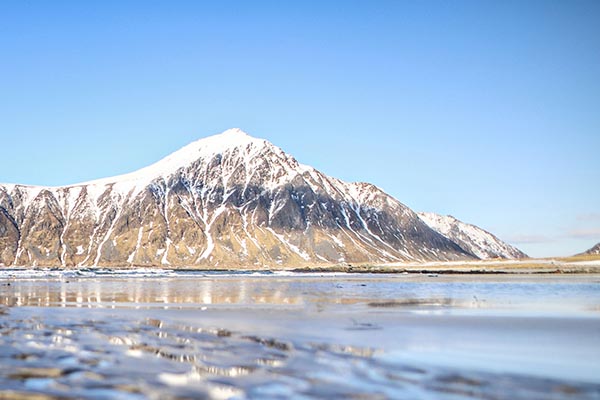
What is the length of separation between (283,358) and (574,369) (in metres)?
8.17

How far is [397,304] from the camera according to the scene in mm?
41406

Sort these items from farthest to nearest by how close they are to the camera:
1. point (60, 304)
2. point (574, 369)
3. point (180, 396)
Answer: point (60, 304), point (574, 369), point (180, 396)

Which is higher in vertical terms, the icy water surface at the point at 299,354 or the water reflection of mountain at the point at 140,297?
the icy water surface at the point at 299,354

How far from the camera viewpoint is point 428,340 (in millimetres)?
22828

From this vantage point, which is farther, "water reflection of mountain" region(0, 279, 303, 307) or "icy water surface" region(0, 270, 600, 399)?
"water reflection of mountain" region(0, 279, 303, 307)

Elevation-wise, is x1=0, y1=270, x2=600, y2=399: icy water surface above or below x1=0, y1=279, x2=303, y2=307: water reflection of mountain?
above

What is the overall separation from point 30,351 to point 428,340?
1357 cm

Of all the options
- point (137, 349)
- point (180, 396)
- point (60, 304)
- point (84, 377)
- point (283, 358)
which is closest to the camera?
point (180, 396)

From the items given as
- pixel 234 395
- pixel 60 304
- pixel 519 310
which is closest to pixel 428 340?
pixel 234 395

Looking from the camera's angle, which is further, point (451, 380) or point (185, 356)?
point (185, 356)

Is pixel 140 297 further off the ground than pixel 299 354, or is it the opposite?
pixel 299 354

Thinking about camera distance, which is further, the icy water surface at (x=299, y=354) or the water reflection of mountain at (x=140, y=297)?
the water reflection of mountain at (x=140, y=297)

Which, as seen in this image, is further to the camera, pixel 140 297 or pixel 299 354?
pixel 140 297

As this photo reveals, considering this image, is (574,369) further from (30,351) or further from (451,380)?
(30,351)
